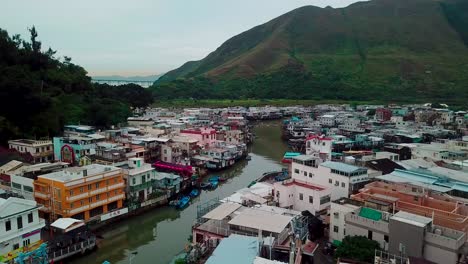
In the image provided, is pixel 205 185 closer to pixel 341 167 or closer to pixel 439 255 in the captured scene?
pixel 341 167

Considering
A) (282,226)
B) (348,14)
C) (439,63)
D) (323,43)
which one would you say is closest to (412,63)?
(439,63)

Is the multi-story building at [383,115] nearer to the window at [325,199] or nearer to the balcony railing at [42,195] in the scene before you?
the window at [325,199]

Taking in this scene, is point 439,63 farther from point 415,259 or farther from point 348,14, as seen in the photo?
point 415,259

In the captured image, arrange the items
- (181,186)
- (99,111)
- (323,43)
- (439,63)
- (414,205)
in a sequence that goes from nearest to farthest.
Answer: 1. (414,205)
2. (181,186)
3. (99,111)
4. (439,63)
5. (323,43)

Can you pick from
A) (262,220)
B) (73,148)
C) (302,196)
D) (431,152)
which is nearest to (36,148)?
(73,148)

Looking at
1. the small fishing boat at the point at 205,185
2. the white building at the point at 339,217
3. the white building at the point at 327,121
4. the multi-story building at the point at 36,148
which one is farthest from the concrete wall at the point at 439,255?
the white building at the point at 327,121
